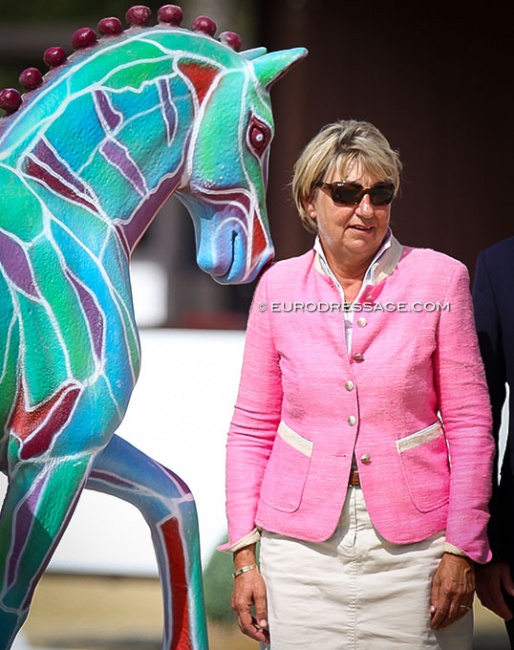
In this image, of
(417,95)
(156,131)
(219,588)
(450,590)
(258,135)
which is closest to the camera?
(450,590)

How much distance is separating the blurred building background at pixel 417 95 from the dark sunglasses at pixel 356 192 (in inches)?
109

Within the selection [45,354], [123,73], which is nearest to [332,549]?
[45,354]

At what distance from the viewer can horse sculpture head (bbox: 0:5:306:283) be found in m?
2.31

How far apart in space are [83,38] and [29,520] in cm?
102

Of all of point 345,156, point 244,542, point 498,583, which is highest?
point 345,156

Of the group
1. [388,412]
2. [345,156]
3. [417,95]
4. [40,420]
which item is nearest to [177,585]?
[40,420]

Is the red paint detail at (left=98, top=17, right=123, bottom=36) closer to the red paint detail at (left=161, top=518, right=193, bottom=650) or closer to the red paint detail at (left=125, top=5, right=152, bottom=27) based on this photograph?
the red paint detail at (left=125, top=5, right=152, bottom=27)

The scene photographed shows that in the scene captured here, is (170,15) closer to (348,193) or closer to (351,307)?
(348,193)

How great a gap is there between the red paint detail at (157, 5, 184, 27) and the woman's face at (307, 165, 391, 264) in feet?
1.70

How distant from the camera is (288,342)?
2336mm

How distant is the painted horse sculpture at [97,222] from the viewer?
2.23 m

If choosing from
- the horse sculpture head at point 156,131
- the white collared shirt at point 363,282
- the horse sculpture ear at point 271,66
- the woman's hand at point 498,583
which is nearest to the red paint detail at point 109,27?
the horse sculpture head at point 156,131

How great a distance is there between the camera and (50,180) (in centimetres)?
229

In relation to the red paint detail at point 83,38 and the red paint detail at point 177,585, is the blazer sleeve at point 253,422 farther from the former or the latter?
the red paint detail at point 83,38
